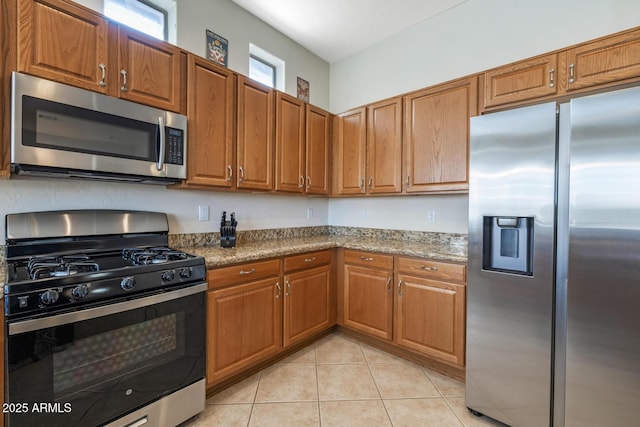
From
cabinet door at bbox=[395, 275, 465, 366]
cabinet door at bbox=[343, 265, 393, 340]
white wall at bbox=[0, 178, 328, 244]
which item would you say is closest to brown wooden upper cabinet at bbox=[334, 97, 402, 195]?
white wall at bbox=[0, 178, 328, 244]

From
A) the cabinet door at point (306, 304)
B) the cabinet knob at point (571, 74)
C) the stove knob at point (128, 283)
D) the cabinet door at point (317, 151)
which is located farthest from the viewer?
the cabinet door at point (317, 151)

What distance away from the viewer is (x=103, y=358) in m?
1.33

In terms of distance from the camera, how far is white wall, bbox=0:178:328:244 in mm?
1619

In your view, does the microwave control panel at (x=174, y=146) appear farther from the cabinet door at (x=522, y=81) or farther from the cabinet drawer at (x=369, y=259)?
the cabinet door at (x=522, y=81)

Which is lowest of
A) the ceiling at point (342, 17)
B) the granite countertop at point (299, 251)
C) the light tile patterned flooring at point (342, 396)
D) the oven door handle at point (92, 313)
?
the light tile patterned flooring at point (342, 396)

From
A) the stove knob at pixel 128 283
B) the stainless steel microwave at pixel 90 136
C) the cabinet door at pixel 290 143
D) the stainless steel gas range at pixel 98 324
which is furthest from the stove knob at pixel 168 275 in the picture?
the cabinet door at pixel 290 143

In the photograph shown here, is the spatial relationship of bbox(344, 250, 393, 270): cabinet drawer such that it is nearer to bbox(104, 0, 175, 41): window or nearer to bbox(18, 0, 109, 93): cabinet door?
bbox(18, 0, 109, 93): cabinet door

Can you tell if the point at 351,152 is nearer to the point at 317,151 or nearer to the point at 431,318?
the point at 317,151

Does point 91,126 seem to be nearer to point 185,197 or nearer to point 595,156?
point 185,197

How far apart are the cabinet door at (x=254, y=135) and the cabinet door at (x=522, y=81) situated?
1758 millimetres

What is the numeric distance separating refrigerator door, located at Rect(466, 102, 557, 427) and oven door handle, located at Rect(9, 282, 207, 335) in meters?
1.77

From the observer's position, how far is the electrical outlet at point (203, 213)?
239 centimetres

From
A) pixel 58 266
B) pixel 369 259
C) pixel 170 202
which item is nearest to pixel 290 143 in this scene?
pixel 170 202

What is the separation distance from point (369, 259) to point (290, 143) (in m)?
1.33
